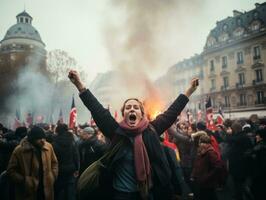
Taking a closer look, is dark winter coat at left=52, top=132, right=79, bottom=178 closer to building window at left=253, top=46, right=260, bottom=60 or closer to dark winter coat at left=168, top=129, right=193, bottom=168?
dark winter coat at left=168, top=129, right=193, bottom=168

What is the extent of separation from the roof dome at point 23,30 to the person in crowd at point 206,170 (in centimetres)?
8105

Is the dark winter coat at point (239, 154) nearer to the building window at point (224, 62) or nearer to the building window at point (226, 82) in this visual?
the building window at point (226, 82)

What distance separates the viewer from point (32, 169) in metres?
4.58

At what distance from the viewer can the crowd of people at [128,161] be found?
2564mm

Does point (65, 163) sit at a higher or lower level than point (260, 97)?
lower

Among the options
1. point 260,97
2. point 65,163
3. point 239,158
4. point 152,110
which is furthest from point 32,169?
point 260,97

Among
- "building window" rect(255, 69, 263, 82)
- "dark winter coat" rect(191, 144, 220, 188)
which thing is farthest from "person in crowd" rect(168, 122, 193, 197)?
"building window" rect(255, 69, 263, 82)

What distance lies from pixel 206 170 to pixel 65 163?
2850 mm

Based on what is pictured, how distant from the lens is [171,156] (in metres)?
2.88

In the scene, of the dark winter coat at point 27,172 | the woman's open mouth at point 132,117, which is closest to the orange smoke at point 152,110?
the dark winter coat at point 27,172

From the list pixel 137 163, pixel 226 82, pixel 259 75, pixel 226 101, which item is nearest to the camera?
pixel 137 163

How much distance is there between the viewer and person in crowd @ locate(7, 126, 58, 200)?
4484 mm

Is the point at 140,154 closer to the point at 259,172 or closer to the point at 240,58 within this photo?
the point at 259,172

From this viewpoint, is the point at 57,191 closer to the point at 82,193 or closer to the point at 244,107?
the point at 82,193
